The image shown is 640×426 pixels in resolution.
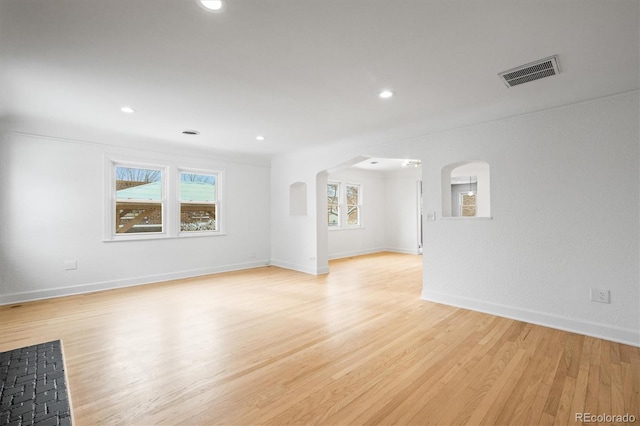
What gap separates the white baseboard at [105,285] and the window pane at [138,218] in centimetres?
85

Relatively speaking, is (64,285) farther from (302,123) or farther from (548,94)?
(548,94)

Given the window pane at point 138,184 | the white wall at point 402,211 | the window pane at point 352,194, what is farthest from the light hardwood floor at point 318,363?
the white wall at point 402,211

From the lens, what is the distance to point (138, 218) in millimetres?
5254

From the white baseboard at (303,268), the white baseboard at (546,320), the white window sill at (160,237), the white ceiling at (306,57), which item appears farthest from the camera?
the white baseboard at (303,268)

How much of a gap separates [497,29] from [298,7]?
1378mm

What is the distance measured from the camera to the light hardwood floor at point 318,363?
72.5 inches

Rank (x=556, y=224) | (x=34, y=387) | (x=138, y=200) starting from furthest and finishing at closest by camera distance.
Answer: (x=138, y=200) < (x=556, y=224) < (x=34, y=387)

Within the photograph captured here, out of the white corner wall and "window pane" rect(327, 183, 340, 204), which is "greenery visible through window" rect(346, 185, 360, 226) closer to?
"window pane" rect(327, 183, 340, 204)

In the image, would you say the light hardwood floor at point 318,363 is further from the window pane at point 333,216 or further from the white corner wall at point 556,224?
the window pane at point 333,216

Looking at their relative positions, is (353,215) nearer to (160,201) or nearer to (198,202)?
(198,202)

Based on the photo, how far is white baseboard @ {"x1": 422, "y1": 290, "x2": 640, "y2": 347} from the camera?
2807 mm

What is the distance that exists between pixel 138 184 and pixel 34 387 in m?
3.80

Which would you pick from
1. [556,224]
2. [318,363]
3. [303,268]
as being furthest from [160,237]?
[556,224]

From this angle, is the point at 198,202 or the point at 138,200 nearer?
the point at 138,200
